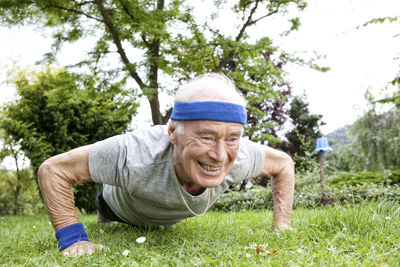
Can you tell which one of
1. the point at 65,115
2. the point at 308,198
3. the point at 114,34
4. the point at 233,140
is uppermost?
the point at 114,34

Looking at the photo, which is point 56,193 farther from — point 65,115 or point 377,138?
point 377,138

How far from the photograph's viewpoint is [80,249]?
2.12m

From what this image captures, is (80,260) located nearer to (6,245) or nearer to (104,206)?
(6,245)

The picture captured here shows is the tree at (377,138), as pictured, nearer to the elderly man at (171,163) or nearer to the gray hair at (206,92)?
the elderly man at (171,163)

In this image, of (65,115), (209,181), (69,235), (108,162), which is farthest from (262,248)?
(65,115)

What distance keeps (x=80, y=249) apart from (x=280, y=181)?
1.63m

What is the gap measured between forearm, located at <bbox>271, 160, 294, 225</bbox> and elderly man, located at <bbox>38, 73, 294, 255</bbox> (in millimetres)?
108

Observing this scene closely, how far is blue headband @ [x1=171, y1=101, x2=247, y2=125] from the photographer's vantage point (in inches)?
77.7

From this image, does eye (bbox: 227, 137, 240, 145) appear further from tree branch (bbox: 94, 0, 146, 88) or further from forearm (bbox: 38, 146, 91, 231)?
tree branch (bbox: 94, 0, 146, 88)

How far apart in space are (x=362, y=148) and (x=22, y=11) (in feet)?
56.1

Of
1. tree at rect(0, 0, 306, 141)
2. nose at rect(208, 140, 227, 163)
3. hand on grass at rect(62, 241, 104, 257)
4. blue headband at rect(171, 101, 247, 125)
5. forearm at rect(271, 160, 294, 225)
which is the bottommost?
hand on grass at rect(62, 241, 104, 257)

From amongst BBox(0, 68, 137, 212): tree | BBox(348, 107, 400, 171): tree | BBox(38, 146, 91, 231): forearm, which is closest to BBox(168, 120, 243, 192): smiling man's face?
BBox(38, 146, 91, 231): forearm

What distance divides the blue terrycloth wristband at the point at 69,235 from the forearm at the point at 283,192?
58.2 inches

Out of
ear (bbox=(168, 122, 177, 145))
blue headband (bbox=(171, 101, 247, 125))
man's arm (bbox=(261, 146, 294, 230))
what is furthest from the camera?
man's arm (bbox=(261, 146, 294, 230))
